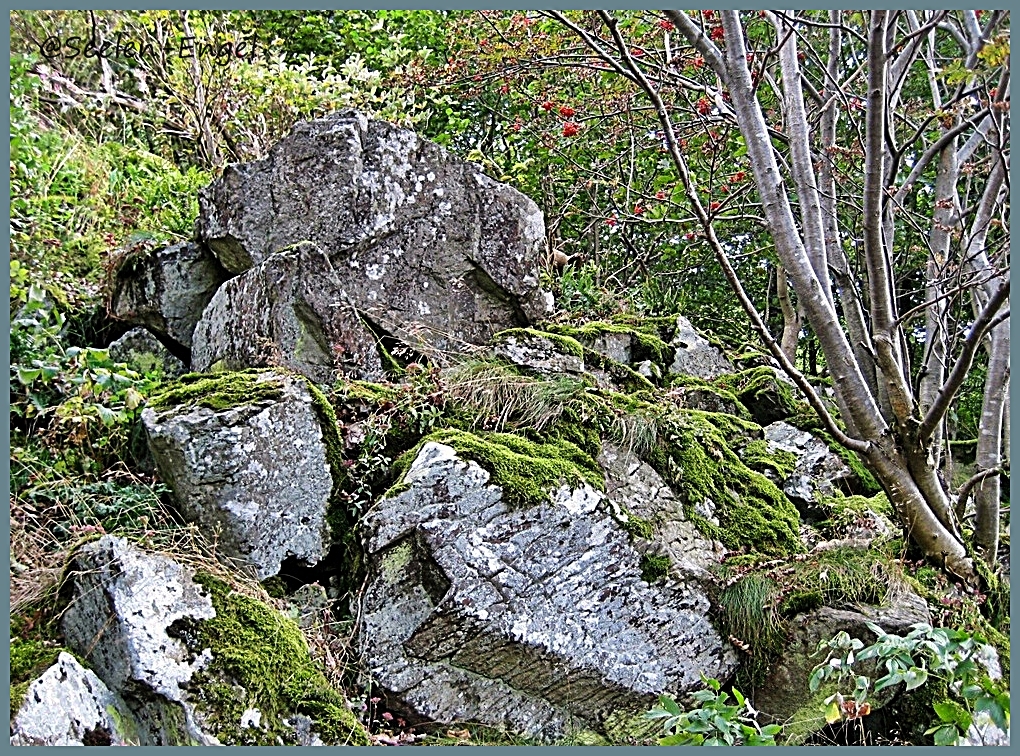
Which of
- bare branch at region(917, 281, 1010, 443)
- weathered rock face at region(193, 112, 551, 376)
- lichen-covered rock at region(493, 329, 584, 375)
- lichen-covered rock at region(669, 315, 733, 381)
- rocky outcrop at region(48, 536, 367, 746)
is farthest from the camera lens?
lichen-covered rock at region(669, 315, 733, 381)

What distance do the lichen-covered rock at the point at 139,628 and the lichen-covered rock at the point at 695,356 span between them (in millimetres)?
3970

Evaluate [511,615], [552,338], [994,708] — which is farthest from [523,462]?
[994,708]

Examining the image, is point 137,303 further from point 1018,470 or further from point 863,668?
point 1018,470

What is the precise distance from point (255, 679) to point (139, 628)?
0.51 metres

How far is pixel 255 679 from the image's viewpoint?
3592 millimetres

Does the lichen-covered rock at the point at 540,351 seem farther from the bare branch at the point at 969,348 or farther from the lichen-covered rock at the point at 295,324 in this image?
the bare branch at the point at 969,348

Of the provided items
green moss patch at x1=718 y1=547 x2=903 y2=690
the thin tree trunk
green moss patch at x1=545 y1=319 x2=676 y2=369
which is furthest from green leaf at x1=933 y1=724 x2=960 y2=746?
green moss patch at x1=545 y1=319 x2=676 y2=369

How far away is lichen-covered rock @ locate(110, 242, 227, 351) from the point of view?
19.4 ft

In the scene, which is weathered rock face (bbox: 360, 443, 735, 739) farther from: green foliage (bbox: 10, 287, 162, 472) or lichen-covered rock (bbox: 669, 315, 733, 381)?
lichen-covered rock (bbox: 669, 315, 733, 381)

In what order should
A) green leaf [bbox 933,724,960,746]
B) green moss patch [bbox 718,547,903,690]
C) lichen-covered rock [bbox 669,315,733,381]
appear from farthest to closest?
lichen-covered rock [bbox 669,315,733,381], green moss patch [bbox 718,547,903,690], green leaf [bbox 933,724,960,746]

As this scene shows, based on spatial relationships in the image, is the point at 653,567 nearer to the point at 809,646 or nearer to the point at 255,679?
the point at 809,646

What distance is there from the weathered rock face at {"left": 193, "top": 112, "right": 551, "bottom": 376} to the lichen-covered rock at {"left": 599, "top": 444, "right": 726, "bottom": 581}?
5.01 feet

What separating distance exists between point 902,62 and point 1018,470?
2.41 metres

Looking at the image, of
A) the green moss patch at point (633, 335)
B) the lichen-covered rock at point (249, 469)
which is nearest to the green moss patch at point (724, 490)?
the green moss patch at point (633, 335)
